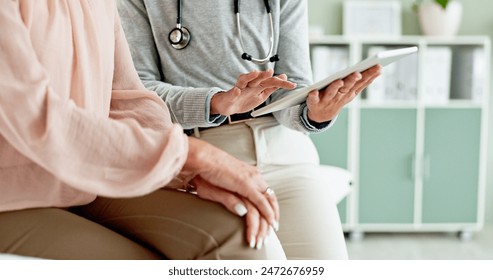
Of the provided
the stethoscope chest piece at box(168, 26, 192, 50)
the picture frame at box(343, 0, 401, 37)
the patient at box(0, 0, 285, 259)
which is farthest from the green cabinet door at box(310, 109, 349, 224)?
the patient at box(0, 0, 285, 259)

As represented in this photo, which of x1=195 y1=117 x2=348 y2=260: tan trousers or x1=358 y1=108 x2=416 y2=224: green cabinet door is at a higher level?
x1=195 y1=117 x2=348 y2=260: tan trousers

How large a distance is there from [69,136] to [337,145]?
92.9 inches

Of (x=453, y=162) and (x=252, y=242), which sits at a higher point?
(x=252, y=242)

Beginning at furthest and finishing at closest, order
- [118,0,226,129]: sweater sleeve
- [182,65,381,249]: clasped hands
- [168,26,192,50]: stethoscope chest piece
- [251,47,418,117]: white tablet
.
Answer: [168,26,192,50]: stethoscope chest piece → [118,0,226,129]: sweater sleeve → [251,47,418,117]: white tablet → [182,65,381,249]: clasped hands

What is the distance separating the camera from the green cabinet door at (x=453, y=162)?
3090mm

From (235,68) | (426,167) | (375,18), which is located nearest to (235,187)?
(235,68)

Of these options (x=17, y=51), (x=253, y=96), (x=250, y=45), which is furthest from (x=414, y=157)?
(x=17, y=51)

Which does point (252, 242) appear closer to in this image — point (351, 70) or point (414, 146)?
point (351, 70)

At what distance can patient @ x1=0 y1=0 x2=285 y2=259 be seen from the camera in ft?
2.71

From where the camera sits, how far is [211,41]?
58.9 inches

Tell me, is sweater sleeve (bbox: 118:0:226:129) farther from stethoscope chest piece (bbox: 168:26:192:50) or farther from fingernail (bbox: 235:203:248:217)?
fingernail (bbox: 235:203:248:217)

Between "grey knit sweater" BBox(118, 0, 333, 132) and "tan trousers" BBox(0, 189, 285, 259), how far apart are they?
21.4 inches

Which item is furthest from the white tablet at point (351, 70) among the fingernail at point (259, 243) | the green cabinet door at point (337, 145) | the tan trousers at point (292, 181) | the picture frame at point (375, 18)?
the picture frame at point (375, 18)
